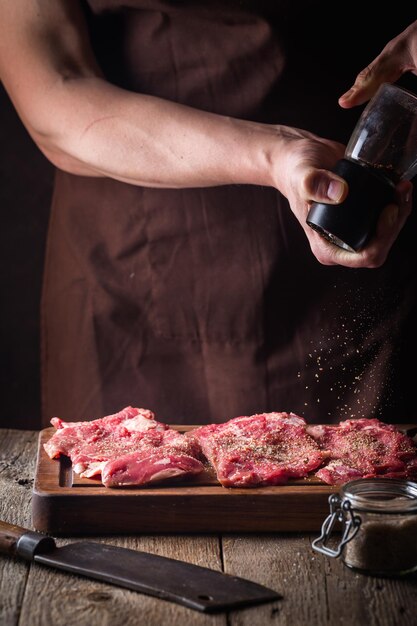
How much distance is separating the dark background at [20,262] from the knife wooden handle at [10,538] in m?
1.11

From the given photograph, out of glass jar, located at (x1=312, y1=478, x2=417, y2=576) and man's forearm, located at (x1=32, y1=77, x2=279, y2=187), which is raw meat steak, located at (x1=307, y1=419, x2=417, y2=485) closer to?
glass jar, located at (x1=312, y1=478, x2=417, y2=576)

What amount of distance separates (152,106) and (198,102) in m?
0.12

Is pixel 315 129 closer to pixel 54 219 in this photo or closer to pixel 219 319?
pixel 219 319

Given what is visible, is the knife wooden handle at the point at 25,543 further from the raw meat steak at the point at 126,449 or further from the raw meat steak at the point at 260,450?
the raw meat steak at the point at 260,450

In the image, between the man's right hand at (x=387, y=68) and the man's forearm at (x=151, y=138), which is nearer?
the man's right hand at (x=387, y=68)

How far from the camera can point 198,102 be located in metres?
2.06

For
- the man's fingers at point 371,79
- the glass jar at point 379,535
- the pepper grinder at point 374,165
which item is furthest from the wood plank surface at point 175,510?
the man's fingers at point 371,79

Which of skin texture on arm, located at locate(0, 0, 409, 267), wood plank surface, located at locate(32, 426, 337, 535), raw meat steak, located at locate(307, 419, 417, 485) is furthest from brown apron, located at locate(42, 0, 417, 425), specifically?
wood plank surface, located at locate(32, 426, 337, 535)

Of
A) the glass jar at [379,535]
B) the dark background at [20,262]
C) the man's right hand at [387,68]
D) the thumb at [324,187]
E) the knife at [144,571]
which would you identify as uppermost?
the man's right hand at [387,68]

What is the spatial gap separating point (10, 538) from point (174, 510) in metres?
0.25

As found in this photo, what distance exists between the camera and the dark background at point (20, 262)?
7.75ft

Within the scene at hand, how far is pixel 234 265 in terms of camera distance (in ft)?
6.88

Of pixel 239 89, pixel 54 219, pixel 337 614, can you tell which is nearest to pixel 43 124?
pixel 54 219

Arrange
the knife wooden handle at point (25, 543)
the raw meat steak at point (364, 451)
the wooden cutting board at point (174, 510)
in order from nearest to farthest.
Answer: the knife wooden handle at point (25, 543) → the wooden cutting board at point (174, 510) → the raw meat steak at point (364, 451)
